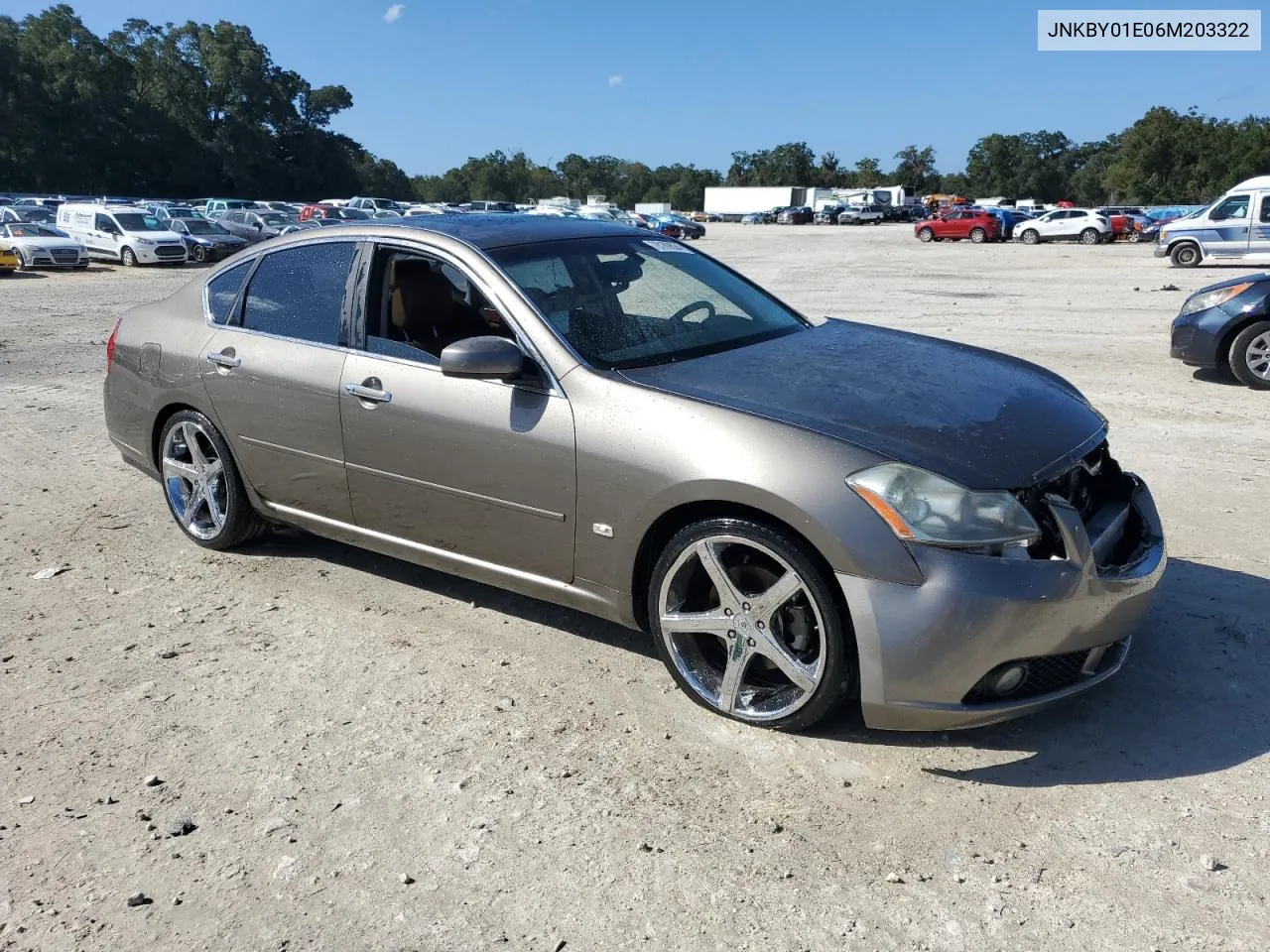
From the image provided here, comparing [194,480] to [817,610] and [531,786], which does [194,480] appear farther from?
[817,610]

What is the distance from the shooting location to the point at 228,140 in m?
101

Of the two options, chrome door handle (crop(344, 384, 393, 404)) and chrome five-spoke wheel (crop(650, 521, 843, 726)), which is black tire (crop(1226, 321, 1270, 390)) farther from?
chrome door handle (crop(344, 384, 393, 404))

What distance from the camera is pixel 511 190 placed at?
148 m

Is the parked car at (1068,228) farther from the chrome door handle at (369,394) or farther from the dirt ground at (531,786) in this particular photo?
the chrome door handle at (369,394)

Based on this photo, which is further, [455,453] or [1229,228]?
[1229,228]

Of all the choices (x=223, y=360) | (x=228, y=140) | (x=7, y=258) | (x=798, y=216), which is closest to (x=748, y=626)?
(x=223, y=360)

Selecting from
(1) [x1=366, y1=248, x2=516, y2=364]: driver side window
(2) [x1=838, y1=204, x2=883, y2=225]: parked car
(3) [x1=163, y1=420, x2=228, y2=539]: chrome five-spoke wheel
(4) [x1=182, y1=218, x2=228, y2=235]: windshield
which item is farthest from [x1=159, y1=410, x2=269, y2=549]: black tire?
(2) [x1=838, y1=204, x2=883, y2=225]: parked car

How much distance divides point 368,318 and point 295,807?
209 cm

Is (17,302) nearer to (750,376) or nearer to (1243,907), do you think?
(750,376)

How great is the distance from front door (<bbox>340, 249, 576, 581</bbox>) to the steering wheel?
801 millimetres

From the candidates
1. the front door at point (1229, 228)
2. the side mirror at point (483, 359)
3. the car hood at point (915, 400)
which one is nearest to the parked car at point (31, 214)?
the front door at point (1229, 228)

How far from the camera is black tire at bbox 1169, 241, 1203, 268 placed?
82.6ft

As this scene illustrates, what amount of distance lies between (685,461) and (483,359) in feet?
2.80

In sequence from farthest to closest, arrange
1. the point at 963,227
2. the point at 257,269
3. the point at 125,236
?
the point at 963,227 < the point at 125,236 < the point at 257,269
